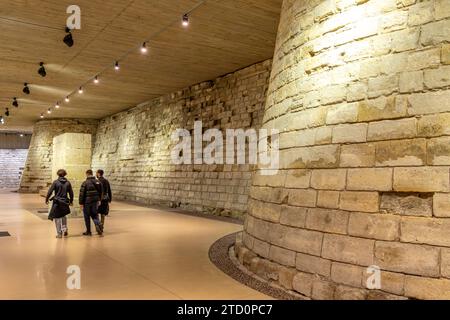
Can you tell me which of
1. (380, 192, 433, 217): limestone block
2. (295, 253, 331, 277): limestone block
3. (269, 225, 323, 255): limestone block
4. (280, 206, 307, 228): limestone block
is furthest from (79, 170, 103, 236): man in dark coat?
(380, 192, 433, 217): limestone block

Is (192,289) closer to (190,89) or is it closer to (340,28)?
(340,28)

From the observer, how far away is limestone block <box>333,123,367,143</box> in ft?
12.9

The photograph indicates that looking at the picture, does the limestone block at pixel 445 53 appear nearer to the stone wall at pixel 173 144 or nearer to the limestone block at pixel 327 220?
the limestone block at pixel 327 220

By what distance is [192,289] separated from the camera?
436 cm

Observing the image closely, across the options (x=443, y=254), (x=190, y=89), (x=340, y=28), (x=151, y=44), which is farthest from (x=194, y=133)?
(x=443, y=254)

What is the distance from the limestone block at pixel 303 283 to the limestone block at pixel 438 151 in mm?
1530

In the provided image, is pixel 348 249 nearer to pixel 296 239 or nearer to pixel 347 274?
pixel 347 274

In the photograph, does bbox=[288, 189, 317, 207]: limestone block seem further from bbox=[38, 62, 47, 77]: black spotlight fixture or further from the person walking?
bbox=[38, 62, 47, 77]: black spotlight fixture

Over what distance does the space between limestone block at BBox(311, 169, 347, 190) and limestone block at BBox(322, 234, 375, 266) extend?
0.48m

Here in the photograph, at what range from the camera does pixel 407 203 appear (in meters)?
3.56

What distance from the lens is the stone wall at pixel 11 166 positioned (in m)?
31.2

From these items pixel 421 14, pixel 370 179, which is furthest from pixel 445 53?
pixel 370 179

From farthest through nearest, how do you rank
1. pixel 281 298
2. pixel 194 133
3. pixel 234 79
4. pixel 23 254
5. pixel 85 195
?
pixel 194 133 < pixel 234 79 < pixel 85 195 < pixel 23 254 < pixel 281 298
